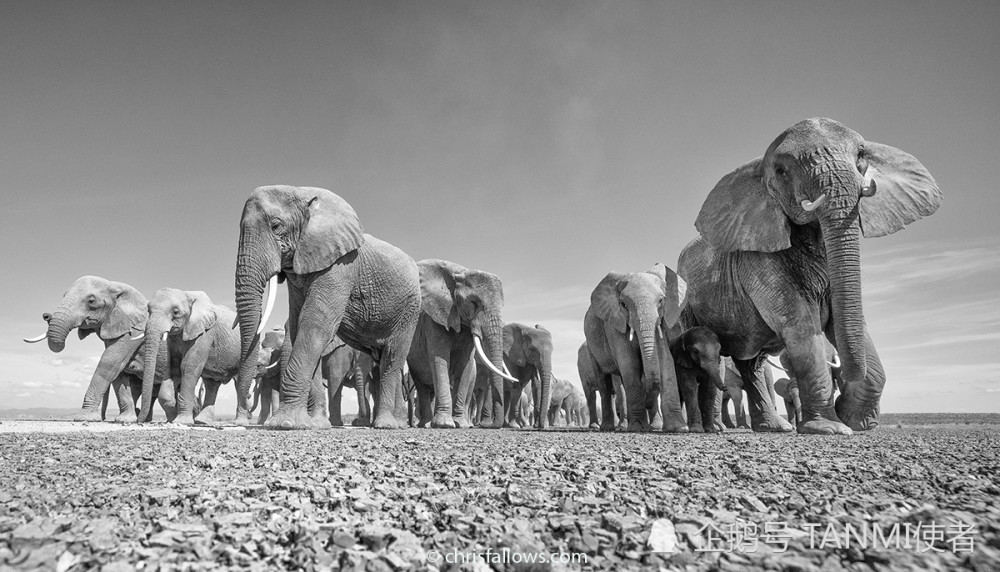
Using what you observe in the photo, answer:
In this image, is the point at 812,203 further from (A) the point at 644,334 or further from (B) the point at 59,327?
(B) the point at 59,327

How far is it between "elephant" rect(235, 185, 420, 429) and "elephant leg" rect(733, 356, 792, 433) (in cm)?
676

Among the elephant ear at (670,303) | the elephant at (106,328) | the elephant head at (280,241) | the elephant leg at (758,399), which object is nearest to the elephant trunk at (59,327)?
the elephant at (106,328)

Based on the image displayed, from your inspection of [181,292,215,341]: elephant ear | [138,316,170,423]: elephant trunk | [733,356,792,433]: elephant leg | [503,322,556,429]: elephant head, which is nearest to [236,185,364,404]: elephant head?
[138,316,170,423]: elephant trunk

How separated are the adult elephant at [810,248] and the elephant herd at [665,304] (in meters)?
0.02

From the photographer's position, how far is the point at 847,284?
22.3 feet

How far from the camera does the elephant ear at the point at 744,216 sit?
7804 mm

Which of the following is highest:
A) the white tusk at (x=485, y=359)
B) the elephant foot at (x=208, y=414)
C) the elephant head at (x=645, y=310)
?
the elephant head at (x=645, y=310)

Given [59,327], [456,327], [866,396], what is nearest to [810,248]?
[866,396]

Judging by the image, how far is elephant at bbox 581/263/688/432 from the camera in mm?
9414

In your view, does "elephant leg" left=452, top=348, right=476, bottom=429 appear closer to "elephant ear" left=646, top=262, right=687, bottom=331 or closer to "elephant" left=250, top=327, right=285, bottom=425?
"elephant ear" left=646, top=262, right=687, bottom=331

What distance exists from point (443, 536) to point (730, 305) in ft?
27.8

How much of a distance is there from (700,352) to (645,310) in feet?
4.09

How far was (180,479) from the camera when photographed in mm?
2816

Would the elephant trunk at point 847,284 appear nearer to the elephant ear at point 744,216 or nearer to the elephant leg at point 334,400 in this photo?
the elephant ear at point 744,216
